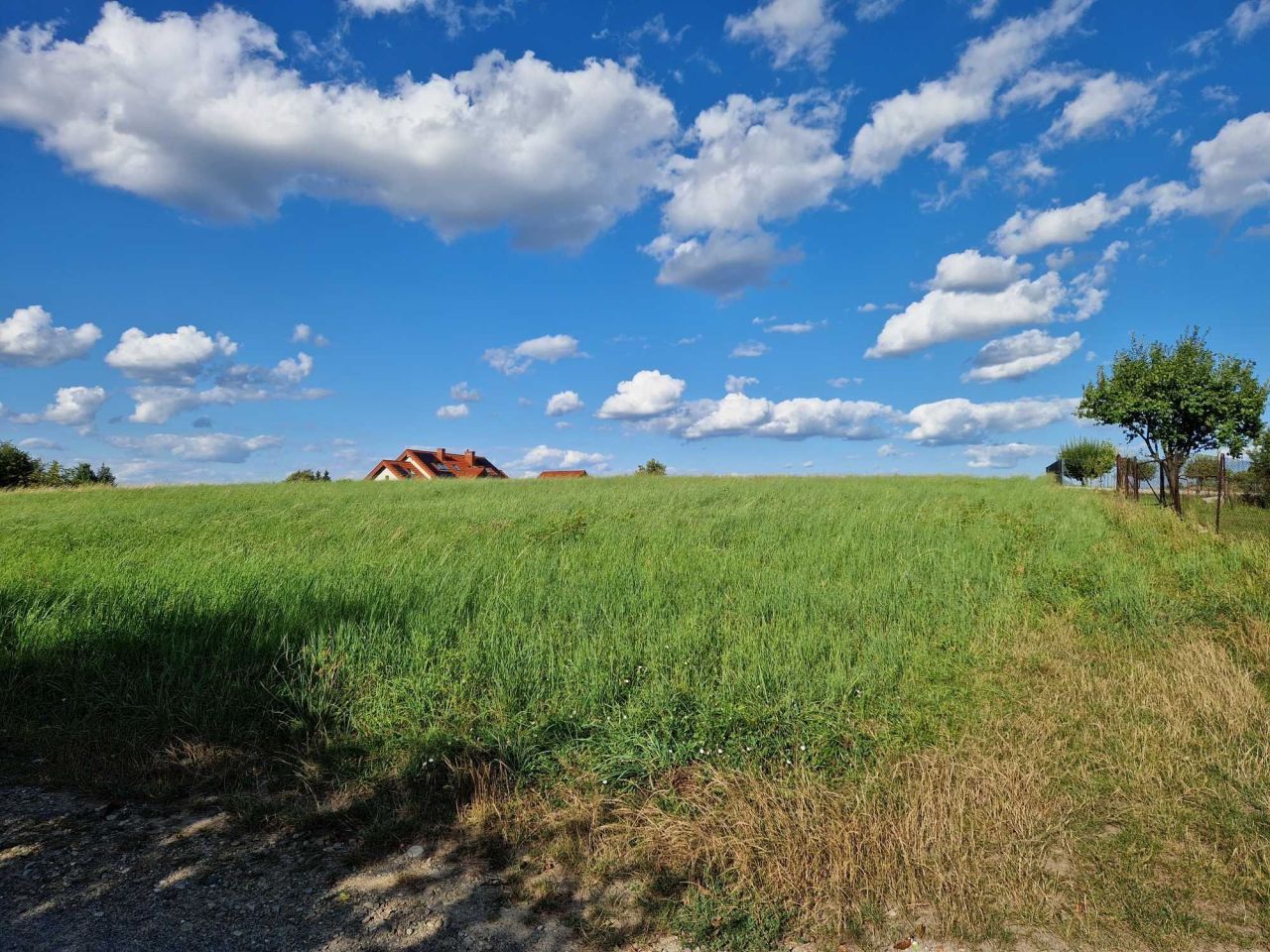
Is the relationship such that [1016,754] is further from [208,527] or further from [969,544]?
[208,527]

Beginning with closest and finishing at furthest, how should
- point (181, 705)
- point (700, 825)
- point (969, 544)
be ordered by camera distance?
point (700, 825) → point (181, 705) → point (969, 544)

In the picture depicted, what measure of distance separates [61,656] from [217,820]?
11.3 ft

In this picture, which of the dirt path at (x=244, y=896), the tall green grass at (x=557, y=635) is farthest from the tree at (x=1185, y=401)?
the dirt path at (x=244, y=896)

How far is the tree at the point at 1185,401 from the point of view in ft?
107

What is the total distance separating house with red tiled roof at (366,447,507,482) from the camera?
6203 cm

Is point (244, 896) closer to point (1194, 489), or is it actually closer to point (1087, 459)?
point (1194, 489)

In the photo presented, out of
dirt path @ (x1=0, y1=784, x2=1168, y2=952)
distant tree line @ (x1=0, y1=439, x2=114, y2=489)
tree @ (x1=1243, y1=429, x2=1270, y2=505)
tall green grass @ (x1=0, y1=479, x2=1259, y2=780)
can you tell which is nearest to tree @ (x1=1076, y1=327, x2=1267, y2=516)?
tree @ (x1=1243, y1=429, x2=1270, y2=505)

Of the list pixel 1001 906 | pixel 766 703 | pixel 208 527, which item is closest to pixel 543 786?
pixel 766 703

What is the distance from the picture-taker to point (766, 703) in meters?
5.36

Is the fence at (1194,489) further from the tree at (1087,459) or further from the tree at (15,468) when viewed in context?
the tree at (15,468)

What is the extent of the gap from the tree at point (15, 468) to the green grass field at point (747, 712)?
5913 centimetres

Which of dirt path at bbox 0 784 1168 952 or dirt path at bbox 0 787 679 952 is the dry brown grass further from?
dirt path at bbox 0 787 679 952

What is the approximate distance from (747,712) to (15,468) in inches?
2781

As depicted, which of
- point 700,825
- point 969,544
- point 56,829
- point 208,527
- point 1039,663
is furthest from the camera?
point 208,527
